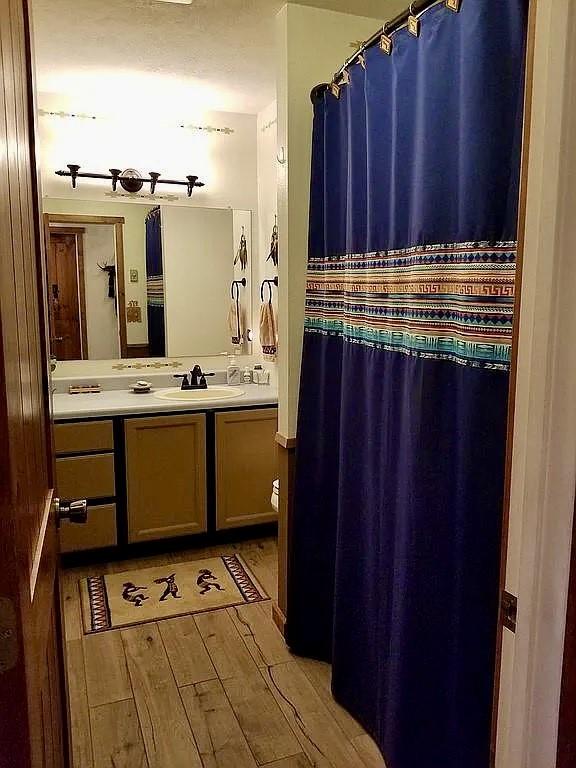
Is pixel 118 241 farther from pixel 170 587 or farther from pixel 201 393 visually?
pixel 170 587

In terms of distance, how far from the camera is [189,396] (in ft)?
11.7

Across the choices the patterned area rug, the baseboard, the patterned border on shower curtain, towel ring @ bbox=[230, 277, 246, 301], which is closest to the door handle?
the patterned border on shower curtain

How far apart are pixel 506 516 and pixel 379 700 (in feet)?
4.00

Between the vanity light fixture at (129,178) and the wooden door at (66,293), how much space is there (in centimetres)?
32

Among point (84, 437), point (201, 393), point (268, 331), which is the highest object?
point (268, 331)

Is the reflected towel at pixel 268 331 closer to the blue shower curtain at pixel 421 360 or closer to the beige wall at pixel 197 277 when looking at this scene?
the beige wall at pixel 197 277

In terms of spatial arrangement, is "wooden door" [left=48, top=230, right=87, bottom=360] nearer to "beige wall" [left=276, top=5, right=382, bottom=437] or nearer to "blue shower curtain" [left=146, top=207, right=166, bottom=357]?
"blue shower curtain" [left=146, top=207, right=166, bottom=357]

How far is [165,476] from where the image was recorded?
3.22 m

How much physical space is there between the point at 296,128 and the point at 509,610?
189cm

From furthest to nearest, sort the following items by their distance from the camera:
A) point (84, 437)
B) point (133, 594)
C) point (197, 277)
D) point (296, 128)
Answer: point (197, 277)
point (84, 437)
point (133, 594)
point (296, 128)

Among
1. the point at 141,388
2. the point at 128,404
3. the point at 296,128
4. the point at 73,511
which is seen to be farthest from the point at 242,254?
the point at 73,511

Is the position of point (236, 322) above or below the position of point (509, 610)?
above

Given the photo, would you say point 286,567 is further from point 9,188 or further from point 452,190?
point 9,188

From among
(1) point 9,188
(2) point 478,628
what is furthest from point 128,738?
(1) point 9,188
